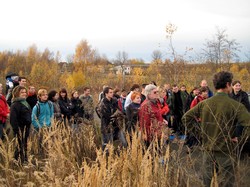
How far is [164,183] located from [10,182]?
6.49 ft

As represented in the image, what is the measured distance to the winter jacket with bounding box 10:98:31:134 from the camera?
232 inches

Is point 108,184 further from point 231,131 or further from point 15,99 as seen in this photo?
point 15,99

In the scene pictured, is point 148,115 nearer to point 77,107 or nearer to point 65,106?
point 65,106

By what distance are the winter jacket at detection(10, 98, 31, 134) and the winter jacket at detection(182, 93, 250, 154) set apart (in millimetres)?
3604

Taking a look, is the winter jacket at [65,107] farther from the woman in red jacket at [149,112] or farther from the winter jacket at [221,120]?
the winter jacket at [221,120]

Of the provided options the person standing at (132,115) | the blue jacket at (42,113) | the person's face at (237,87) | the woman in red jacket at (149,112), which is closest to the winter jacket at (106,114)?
the person standing at (132,115)

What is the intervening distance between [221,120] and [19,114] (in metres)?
3.90

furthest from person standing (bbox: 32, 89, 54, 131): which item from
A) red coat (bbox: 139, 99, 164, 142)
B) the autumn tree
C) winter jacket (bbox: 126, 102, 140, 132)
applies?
the autumn tree

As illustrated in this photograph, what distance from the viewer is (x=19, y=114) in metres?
5.97

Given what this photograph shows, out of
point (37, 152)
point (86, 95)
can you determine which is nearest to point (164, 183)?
point (37, 152)

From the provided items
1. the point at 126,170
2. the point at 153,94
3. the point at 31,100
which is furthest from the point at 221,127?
the point at 31,100

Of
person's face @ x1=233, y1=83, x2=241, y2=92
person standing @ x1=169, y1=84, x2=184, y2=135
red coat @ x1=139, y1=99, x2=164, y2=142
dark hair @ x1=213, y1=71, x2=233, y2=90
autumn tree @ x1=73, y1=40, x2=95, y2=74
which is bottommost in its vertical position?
person standing @ x1=169, y1=84, x2=184, y2=135

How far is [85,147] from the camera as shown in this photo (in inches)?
225

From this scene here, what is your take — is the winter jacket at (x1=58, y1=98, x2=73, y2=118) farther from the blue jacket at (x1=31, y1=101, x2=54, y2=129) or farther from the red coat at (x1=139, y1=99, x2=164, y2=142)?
the red coat at (x1=139, y1=99, x2=164, y2=142)
